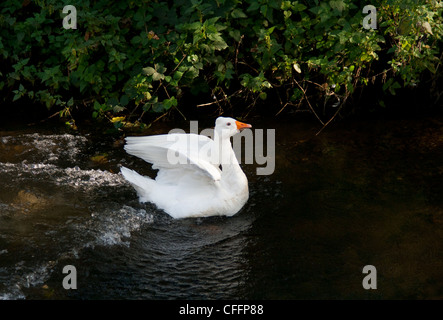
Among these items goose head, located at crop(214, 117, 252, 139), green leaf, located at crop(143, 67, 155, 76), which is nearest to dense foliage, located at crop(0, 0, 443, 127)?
green leaf, located at crop(143, 67, 155, 76)

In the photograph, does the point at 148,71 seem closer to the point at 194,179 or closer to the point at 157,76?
the point at 157,76

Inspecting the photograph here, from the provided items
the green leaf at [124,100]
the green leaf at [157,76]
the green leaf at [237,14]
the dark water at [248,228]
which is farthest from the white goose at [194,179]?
the green leaf at [237,14]

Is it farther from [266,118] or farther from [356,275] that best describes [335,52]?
[356,275]

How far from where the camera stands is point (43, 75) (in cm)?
781

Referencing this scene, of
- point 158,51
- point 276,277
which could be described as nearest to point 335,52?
point 158,51

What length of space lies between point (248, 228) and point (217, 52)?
10.5 ft

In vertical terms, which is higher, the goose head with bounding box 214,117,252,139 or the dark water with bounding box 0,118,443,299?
the goose head with bounding box 214,117,252,139

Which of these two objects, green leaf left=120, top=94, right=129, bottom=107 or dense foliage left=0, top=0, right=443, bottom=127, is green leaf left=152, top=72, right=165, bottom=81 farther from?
green leaf left=120, top=94, right=129, bottom=107

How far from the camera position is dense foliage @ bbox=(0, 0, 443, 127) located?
23.3 ft

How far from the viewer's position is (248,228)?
5.56m

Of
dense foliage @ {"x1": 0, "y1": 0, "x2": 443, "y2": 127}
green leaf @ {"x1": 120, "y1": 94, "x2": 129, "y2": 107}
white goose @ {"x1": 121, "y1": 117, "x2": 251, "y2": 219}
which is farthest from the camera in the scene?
green leaf @ {"x1": 120, "y1": 94, "x2": 129, "y2": 107}

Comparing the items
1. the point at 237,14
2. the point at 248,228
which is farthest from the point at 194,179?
the point at 237,14

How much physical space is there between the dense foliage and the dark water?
2.77 ft
